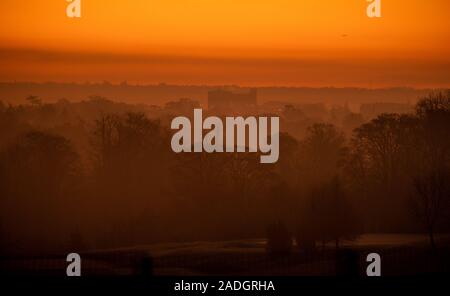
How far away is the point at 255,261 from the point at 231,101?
193 inches

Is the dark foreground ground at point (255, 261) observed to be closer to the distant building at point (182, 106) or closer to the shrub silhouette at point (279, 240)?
the shrub silhouette at point (279, 240)

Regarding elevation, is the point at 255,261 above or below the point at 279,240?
below

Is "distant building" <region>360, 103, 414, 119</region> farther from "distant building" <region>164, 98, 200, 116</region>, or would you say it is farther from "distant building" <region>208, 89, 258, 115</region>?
"distant building" <region>164, 98, 200, 116</region>

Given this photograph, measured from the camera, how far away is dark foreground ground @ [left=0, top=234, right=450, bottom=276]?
33.1 ft

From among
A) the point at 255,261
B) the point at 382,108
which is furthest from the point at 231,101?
the point at 255,261

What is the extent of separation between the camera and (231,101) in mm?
15414

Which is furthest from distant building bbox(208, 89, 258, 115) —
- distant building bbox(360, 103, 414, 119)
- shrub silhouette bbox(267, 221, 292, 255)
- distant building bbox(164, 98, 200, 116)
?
shrub silhouette bbox(267, 221, 292, 255)

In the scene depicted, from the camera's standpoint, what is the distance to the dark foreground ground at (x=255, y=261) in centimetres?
1010

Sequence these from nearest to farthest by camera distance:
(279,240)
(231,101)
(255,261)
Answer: (255,261) → (279,240) → (231,101)

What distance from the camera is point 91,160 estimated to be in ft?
53.5

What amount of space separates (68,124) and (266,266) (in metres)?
7.40

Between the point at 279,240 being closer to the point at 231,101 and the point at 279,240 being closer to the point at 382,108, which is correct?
the point at 231,101

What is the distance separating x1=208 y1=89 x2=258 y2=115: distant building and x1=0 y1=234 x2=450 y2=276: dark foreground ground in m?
3.17

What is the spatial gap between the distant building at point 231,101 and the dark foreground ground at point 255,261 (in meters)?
3.17
